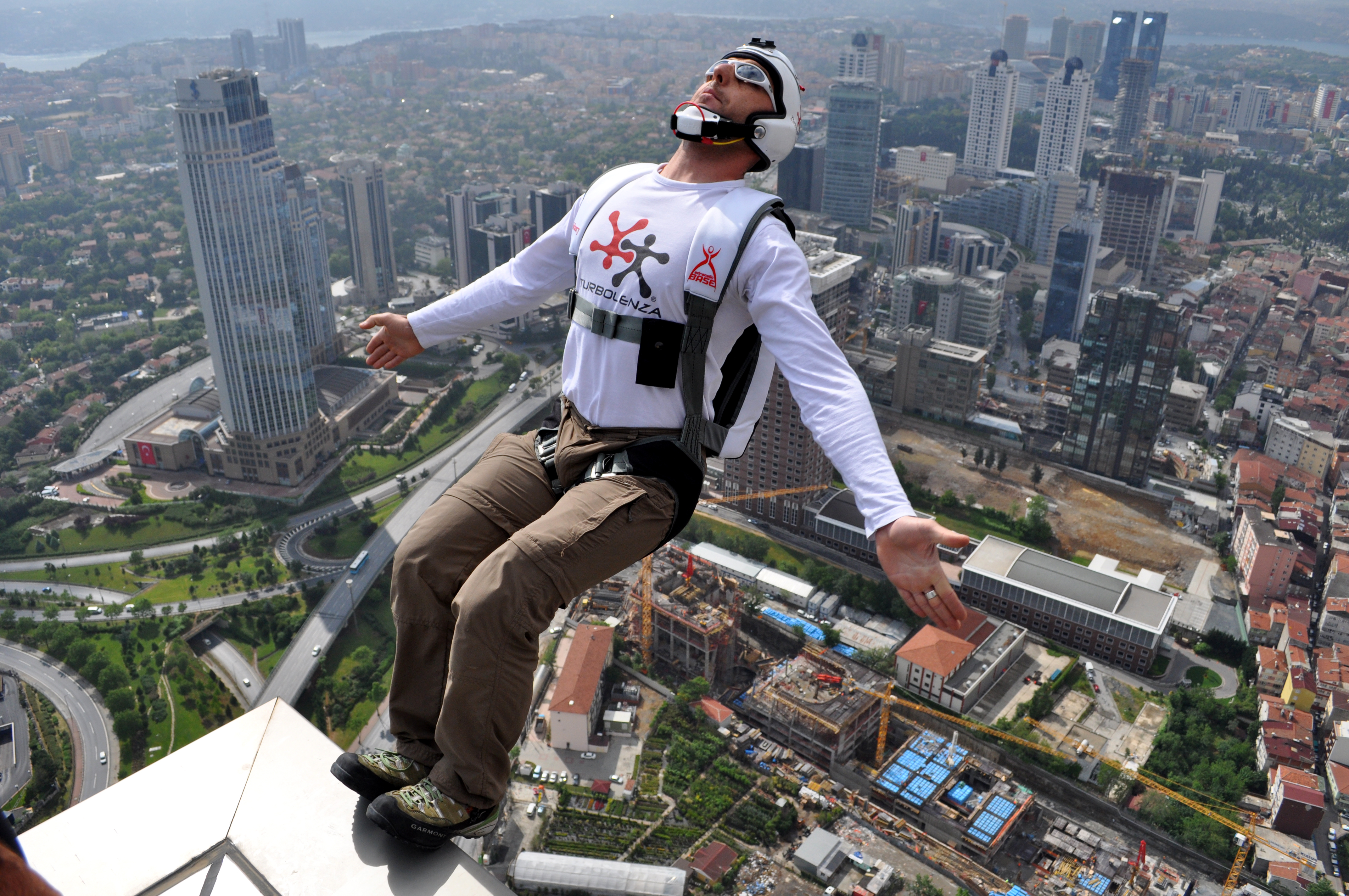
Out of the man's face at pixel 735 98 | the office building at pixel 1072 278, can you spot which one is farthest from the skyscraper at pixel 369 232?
the man's face at pixel 735 98

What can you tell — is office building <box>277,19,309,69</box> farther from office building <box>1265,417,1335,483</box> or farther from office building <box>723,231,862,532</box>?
office building <box>1265,417,1335,483</box>

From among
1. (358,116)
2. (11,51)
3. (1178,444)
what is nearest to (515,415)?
(1178,444)

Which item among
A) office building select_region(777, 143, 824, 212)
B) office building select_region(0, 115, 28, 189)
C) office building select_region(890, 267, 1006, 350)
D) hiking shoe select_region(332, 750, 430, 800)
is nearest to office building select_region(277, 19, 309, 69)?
office building select_region(0, 115, 28, 189)

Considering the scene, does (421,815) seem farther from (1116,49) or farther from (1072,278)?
(1116,49)

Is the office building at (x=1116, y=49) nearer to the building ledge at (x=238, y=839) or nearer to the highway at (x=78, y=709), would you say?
the highway at (x=78, y=709)

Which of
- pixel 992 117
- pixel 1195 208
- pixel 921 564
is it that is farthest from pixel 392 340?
pixel 992 117
